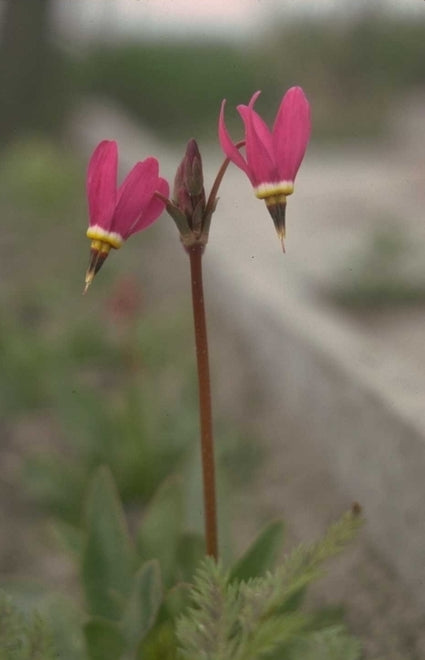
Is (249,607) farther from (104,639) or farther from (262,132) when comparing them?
(262,132)

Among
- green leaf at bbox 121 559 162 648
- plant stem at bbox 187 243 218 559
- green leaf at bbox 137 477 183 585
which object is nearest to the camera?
Answer: plant stem at bbox 187 243 218 559

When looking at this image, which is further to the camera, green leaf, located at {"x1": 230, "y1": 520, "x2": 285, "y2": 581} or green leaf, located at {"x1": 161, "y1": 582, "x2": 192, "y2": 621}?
green leaf, located at {"x1": 230, "y1": 520, "x2": 285, "y2": 581}

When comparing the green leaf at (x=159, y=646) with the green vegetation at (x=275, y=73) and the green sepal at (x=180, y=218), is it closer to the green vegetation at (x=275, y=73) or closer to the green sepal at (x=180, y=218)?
the green sepal at (x=180, y=218)

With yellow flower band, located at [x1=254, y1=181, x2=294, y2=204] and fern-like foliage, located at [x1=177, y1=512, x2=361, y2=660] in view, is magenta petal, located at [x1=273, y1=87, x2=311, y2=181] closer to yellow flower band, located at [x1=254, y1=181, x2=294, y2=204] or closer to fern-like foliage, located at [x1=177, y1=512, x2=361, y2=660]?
yellow flower band, located at [x1=254, y1=181, x2=294, y2=204]

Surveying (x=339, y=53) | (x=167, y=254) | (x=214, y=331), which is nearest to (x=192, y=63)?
(x=339, y=53)

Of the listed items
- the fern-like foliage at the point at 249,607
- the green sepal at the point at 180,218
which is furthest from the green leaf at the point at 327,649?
the green sepal at the point at 180,218

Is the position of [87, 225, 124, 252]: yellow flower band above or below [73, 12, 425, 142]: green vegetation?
below

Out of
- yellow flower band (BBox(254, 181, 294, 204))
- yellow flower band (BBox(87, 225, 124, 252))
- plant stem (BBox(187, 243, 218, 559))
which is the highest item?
yellow flower band (BBox(254, 181, 294, 204))

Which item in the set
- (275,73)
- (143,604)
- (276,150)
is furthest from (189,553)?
(275,73)

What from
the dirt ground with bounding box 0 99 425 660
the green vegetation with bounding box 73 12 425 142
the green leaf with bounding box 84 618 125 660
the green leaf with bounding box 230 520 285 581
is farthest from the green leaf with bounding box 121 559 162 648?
the green vegetation with bounding box 73 12 425 142
